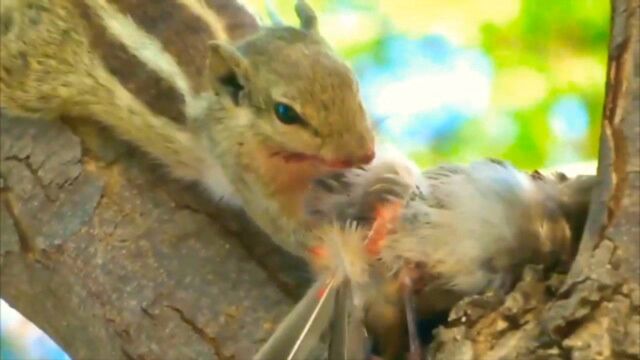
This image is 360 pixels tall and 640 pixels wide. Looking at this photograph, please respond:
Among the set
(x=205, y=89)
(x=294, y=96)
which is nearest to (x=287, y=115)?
(x=294, y=96)

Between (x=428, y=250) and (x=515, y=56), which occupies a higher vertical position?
(x=515, y=56)

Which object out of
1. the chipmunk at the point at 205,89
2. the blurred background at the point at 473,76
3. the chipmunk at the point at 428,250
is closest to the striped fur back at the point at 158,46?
the chipmunk at the point at 205,89

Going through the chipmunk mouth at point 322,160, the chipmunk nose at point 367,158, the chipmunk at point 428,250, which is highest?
the chipmunk nose at point 367,158

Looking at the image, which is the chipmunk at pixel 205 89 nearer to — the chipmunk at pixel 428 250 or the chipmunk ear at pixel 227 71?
the chipmunk ear at pixel 227 71

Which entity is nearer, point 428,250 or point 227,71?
point 428,250

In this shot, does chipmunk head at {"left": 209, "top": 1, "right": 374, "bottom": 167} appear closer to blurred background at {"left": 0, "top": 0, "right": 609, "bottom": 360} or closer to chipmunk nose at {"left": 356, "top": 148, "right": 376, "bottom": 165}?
chipmunk nose at {"left": 356, "top": 148, "right": 376, "bottom": 165}

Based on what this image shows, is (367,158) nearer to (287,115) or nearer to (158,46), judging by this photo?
(287,115)
